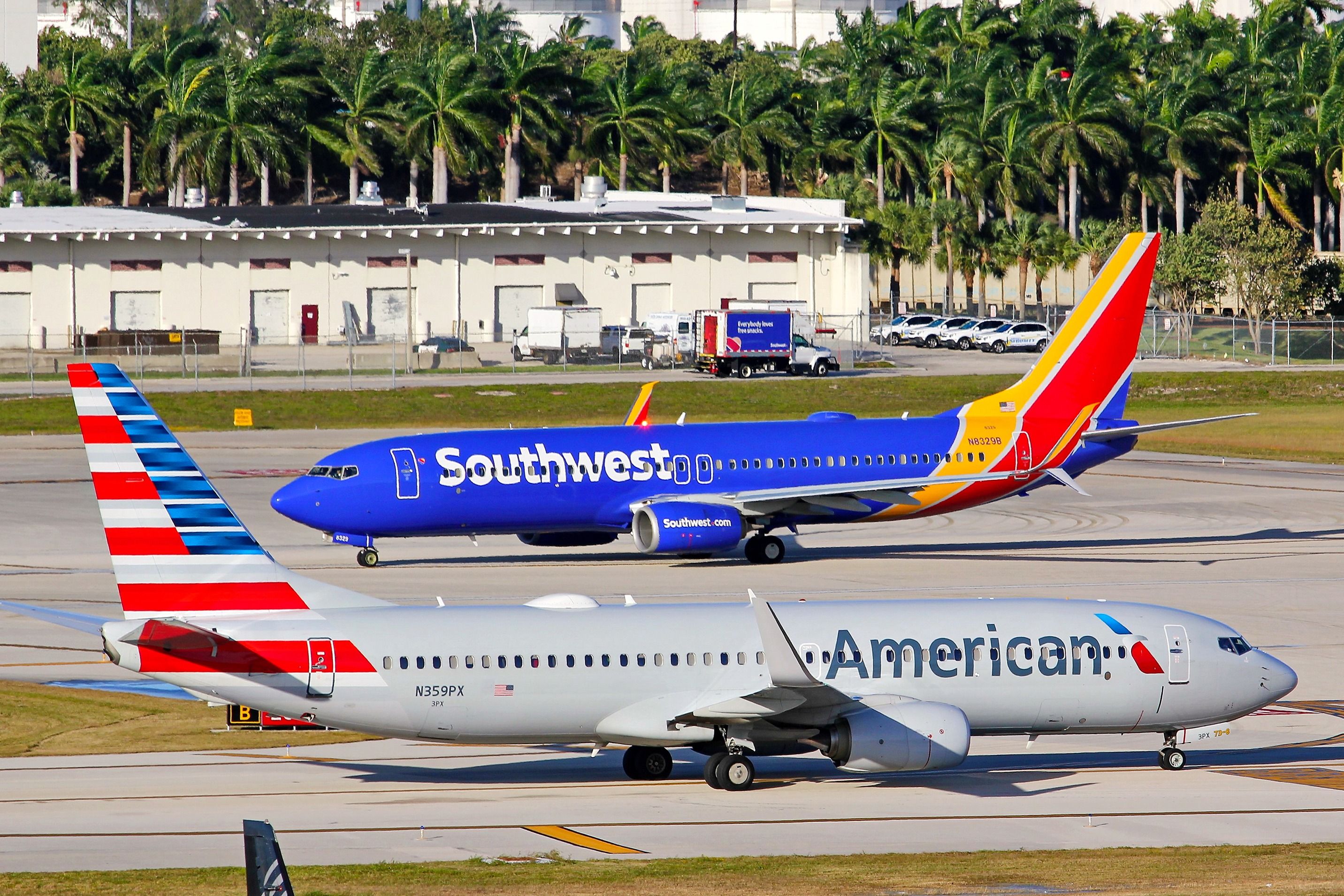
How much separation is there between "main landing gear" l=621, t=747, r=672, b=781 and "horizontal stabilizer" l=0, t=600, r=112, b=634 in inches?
356

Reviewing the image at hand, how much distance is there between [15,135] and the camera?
159 meters

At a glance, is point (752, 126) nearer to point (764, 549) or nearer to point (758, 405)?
point (758, 405)

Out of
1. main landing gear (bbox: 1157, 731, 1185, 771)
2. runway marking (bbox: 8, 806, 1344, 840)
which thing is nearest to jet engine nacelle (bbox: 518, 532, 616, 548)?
main landing gear (bbox: 1157, 731, 1185, 771)

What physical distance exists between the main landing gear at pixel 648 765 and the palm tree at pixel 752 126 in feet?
465

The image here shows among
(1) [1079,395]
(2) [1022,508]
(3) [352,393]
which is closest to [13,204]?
(3) [352,393]

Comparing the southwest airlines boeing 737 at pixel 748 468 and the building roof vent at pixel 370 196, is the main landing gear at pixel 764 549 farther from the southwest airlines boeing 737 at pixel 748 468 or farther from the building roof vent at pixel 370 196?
the building roof vent at pixel 370 196

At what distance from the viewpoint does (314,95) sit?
156m

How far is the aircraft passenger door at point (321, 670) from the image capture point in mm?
26688

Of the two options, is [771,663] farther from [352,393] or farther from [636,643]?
[352,393]

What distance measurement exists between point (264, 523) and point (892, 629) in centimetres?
3677

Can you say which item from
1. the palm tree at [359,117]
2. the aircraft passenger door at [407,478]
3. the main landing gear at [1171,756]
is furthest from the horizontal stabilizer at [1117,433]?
the palm tree at [359,117]

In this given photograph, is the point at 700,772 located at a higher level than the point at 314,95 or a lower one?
lower

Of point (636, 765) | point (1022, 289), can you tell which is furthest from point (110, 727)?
point (1022, 289)

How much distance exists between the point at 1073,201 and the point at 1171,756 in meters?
130
